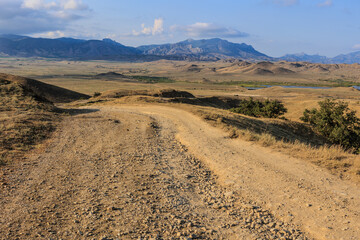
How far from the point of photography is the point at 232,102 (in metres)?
67.3

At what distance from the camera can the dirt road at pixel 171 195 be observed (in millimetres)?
7023

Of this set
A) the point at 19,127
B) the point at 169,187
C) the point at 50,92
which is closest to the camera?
the point at 169,187

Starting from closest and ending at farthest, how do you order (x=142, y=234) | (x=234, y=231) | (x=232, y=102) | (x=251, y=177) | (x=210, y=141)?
(x=142, y=234), (x=234, y=231), (x=251, y=177), (x=210, y=141), (x=232, y=102)

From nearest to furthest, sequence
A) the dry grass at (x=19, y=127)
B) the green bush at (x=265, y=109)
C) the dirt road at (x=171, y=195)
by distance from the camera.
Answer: the dirt road at (x=171, y=195) < the dry grass at (x=19, y=127) < the green bush at (x=265, y=109)

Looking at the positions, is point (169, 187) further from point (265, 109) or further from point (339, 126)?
point (265, 109)

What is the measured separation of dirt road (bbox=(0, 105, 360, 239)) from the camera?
702cm

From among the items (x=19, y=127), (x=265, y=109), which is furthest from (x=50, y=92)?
(x=19, y=127)

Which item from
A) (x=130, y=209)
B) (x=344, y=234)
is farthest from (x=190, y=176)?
(x=344, y=234)

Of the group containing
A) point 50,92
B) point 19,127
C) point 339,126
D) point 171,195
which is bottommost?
point 339,126

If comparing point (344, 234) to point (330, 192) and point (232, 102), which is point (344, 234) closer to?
point (330, 192)

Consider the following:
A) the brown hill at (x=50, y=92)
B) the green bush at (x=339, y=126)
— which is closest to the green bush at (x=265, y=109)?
the green bush at (x=339, y=126)

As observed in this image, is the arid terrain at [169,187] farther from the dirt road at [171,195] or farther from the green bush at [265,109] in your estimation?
the green bush at [265,109]

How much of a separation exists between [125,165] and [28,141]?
246 inches

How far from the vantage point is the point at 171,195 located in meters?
9.01
